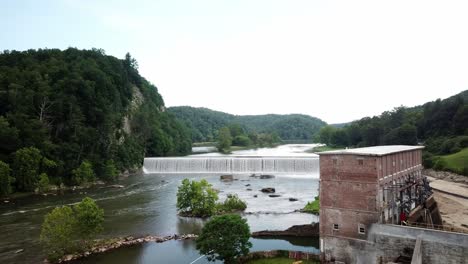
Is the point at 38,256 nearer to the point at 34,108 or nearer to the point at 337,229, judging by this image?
the point at 337,229

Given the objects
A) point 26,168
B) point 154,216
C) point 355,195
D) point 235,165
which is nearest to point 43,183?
point 26,168

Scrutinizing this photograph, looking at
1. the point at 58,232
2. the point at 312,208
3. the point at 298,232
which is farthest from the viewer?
the point at 312,208

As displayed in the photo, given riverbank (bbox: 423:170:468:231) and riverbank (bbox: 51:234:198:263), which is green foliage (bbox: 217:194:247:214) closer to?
riverbank (bbox: 51:234:198:263)

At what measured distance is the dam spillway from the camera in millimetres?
65688

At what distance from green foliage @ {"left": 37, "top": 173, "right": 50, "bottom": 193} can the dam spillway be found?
25824mm

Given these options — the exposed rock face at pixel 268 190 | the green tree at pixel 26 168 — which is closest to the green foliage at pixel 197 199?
the exposed rock face at pixel 268 190

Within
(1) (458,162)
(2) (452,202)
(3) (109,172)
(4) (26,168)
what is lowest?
(2) (452,202)

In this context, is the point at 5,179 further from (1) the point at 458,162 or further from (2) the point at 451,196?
(1) the point at 458,162

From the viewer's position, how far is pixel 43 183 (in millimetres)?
53000

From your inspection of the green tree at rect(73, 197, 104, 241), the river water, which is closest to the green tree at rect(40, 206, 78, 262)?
the green tree at rect(73, 197, 104, 241)

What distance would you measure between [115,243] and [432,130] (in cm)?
7068

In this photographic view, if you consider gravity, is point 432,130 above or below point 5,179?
above

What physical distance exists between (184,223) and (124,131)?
5389cm

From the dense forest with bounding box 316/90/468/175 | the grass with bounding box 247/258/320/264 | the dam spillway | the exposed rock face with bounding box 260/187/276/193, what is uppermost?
the dense forest with bounding box 316/90/468/175
